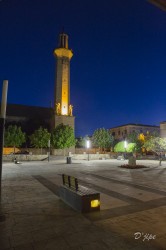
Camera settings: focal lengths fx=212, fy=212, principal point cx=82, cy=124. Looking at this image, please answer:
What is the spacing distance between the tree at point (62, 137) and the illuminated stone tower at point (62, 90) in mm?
3506

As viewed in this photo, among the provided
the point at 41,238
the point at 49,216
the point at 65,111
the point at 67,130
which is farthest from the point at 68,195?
the point at 65,111

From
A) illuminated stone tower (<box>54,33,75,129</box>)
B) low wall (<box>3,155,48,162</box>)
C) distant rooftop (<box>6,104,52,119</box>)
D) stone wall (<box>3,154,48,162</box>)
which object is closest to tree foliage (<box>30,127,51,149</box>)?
illuminated stone tower (<box>54,33,75,129</box>)

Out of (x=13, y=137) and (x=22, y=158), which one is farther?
(x=13, y=137)

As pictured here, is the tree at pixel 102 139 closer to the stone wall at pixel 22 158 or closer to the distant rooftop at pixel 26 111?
the distant rooftop at pixel 26 111

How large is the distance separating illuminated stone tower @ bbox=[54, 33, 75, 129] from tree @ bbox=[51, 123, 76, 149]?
3.51 metres

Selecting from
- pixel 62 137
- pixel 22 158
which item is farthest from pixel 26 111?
pixel 22 158

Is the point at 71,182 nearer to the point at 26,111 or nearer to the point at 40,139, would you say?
the point at 40,139

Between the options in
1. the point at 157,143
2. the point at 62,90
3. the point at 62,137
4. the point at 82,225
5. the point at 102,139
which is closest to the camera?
the point at 82,225

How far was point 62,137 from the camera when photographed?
56094mm

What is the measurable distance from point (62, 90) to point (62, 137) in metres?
14.8

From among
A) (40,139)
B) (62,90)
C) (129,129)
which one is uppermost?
(62,90)

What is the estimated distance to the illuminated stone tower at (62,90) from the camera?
61.1 meters

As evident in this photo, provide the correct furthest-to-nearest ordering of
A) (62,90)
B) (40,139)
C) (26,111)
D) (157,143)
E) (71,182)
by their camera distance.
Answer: (26,111)
(62,90)
(40,139)
(157,143)
(71,182)

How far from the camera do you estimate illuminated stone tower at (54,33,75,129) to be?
61.1 metres
